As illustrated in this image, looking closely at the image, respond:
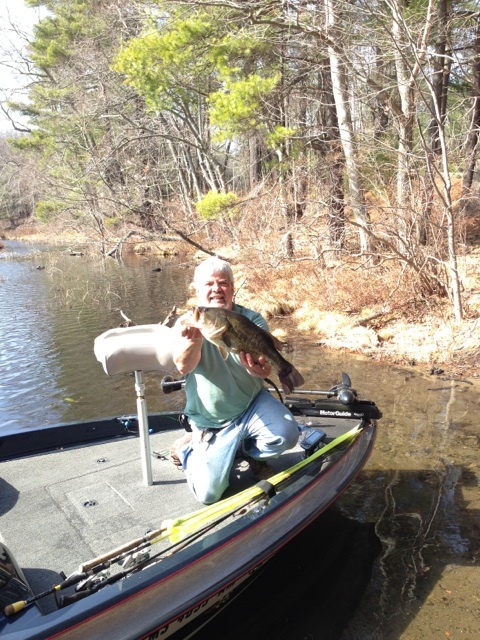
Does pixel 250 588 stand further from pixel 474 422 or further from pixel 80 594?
pixel 474 422

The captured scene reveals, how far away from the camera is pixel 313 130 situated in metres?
12.9

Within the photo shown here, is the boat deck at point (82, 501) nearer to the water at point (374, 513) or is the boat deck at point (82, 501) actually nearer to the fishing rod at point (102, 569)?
the fishing rod at point (102, 569)

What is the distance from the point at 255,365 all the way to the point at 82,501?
1.54 meters

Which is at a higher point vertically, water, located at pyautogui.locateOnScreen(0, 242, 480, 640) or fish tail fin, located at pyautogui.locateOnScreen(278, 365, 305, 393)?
fish tail fin, located at pyautogui.locateOnScreen(278, 365, 305, 393)

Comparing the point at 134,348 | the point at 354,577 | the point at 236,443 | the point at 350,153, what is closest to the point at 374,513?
the point at 354,577

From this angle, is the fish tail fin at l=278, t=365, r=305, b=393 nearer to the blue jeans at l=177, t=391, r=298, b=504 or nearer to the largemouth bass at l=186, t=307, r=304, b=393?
the largemouth bass at l=186, t=307, r=304, b=393

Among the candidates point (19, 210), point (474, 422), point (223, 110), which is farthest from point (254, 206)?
point (19, 210)

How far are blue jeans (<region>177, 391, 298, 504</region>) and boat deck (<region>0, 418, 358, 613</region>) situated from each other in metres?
0.20

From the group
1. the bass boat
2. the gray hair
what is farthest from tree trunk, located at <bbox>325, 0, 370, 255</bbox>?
the gray hair

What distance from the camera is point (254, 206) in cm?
1352

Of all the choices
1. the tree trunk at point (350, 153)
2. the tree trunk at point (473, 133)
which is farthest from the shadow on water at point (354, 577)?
the tree trunk at point (350, 153)

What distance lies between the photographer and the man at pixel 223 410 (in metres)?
3.27

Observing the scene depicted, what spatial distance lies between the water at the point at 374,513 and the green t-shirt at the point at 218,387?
1.34 metres

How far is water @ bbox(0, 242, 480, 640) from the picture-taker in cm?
332
